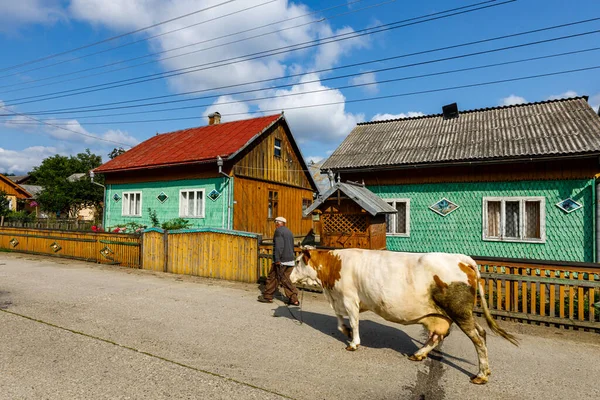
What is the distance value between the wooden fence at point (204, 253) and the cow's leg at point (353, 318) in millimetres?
5081

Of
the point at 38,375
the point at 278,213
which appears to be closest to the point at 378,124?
the point at 278,213

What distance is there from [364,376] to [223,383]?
1718mm

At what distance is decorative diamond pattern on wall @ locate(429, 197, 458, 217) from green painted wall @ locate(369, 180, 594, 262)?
0.12 m

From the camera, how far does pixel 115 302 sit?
25.7 feet

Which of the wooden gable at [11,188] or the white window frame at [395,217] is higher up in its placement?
the wooden gable at [11,188]

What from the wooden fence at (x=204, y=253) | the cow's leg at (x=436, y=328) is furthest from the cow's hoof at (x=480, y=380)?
the wooden fence at (x=204, y=253)

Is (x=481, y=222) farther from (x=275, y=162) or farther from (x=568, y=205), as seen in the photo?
(x=275, y=162)

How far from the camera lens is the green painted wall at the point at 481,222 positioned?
10.9 meters

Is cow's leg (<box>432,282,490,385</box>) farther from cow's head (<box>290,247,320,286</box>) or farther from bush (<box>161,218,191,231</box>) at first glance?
bush (<box>161,218,191,231</box>)

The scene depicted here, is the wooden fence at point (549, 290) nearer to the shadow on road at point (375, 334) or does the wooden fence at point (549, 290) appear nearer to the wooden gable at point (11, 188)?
the shadow on road at point (375, 334)

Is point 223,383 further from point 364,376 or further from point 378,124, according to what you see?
point 378,124

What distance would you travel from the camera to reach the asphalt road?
396 centimetres

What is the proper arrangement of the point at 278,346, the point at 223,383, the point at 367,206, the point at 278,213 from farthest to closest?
the point at 278,213, the point at 367,206, the point at 278,346, the point at 223,383

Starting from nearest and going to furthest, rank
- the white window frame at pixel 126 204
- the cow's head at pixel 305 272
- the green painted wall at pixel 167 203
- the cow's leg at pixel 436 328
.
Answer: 1. the cow's leg at pixel 436 328
2. the cow's head at pixel 305 272
3. the green painted wall at pixel 167 203
4. the white window frame at pixel 126 204
